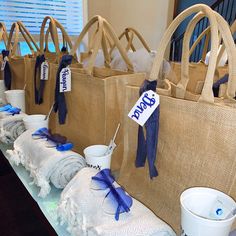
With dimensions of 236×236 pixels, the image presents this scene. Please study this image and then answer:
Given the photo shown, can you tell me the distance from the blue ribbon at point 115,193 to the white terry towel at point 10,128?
1.80 feet

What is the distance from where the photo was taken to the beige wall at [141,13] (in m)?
2.87

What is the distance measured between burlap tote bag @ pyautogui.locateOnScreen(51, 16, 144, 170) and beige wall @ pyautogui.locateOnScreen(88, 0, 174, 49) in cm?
236

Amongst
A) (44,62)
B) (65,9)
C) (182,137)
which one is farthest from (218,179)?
(65,9)

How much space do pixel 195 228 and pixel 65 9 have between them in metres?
2.71

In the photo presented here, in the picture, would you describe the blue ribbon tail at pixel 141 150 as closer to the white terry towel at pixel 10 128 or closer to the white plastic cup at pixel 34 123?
the white plastic cup at pixel 34 123

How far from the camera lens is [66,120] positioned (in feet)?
3.06

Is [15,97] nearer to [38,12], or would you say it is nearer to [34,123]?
[34,123]

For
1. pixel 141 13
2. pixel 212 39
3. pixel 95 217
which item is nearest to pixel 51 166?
pixel 95 217

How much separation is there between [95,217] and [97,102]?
1.35 feet

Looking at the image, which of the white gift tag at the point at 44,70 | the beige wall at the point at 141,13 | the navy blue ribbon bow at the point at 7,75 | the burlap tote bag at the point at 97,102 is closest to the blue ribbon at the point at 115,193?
the burlap tote bag at the point at 97,102

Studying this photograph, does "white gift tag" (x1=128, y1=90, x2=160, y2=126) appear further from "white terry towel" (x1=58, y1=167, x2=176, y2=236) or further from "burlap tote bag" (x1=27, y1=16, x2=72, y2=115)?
"burlap tote bag" (x1=27, y1=16, x2=72, y2=115)

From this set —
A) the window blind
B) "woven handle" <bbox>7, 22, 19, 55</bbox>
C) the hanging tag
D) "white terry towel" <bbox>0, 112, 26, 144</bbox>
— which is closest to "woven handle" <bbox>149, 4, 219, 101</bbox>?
the hanging tag

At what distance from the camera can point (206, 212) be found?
1.45ft

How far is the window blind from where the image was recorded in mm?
2244
